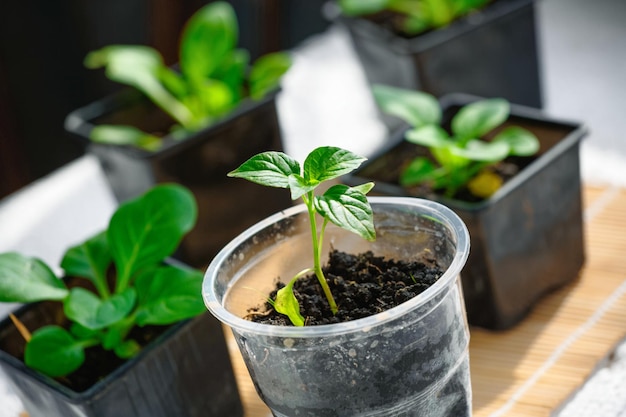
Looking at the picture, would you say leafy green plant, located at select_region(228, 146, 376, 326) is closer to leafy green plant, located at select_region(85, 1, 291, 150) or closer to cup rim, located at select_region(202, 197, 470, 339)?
cup rim, located at select_region(202, 197, 470, 339)

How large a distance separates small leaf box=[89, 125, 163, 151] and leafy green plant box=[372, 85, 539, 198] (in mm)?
259

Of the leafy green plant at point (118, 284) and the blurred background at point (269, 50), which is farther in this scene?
the blurred background at point (269, 50)

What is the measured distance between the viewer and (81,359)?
0.59 metres

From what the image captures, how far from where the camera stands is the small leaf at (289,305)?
18.6 inches

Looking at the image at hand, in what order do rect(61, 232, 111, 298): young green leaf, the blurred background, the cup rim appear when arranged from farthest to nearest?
the blurred background → rect(61, 232, 111, 298): young green leaf → the cup rim

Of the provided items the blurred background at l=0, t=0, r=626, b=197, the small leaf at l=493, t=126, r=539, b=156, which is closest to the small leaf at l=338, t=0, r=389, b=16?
the blurred background at l=0, t=0, r=626, b=197

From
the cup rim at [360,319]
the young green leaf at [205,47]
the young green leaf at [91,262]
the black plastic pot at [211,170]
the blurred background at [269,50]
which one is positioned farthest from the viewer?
the blurred background at [269,50]

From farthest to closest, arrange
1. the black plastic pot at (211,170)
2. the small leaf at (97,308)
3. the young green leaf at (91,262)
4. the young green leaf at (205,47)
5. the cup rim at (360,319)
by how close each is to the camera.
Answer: the young green leaf at (205,47)
the black plastic pot at (211,170)
the young green leaf at (91,262)
the small leaf at (97,308)
the cup rim at (360,319)

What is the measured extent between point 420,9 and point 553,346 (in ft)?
1.69

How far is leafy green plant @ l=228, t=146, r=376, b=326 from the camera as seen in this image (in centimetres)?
45

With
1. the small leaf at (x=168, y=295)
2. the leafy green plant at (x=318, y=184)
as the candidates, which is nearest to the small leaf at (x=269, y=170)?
the leafy green plant at (x=318, y=184)

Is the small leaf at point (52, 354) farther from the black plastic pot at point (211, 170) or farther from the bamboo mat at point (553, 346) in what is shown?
the black plastic pot at point (211, 170)

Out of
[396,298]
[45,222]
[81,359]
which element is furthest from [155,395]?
[45,222]

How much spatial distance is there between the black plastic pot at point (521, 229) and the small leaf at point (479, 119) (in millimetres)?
51
